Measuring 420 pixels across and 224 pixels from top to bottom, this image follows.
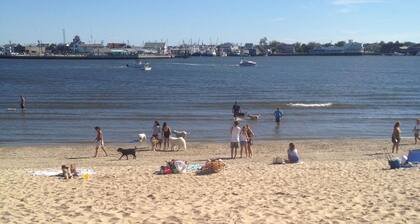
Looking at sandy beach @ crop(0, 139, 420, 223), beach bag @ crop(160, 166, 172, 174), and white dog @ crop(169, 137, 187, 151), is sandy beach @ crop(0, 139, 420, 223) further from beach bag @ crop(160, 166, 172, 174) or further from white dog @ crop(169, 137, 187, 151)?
white dog @ crop(169, 137, 187, 151)

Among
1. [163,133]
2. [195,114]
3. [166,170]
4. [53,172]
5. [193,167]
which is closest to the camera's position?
[166,170]

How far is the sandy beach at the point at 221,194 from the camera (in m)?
10.4

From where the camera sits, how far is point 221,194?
12.5 m

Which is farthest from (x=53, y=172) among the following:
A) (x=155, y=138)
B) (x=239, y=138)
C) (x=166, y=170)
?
(x=155, y=138)

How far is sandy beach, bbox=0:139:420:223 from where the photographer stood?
10414mm

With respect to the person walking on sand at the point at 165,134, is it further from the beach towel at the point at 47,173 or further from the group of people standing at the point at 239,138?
the beach towel at the point at 47,173

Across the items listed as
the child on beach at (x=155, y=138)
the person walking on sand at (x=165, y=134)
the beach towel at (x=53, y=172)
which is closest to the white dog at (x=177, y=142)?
the person walking on sand at (x=165, y=134)

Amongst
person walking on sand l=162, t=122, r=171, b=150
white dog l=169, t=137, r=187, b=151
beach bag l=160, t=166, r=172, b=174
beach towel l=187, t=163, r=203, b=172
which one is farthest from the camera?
person walking on sand l=162, t=122, r=171, b=150

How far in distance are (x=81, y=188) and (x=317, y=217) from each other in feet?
20.0

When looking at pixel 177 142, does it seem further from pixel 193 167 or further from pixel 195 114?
pixel 195 114

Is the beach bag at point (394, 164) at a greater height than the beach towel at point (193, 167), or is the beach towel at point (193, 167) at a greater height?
the beach bag at point (394, 164)

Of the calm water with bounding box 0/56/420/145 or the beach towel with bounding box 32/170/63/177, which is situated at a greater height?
the beach towel with bounding box 32/170/63/177

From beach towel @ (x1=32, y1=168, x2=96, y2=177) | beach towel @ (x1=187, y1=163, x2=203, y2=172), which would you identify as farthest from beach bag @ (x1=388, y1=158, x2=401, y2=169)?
beach towel @ (x1=32, y1=168, x2=96, y2=177)

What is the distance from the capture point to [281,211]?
1081 cm
